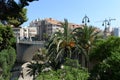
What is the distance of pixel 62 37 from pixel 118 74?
10.5 m

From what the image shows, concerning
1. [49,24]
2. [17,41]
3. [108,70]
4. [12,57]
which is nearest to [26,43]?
[17,41]

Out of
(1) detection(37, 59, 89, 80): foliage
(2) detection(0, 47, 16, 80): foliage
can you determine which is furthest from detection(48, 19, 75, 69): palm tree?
(1) detection(37, 59, 89, 80): foliage

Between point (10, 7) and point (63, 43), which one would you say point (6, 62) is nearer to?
point (63, 43)

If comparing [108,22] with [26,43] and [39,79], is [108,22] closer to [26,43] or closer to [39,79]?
→ [26,43]

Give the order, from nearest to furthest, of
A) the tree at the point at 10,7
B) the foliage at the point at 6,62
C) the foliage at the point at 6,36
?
the tree at the point at 10,7, the foliage at the point at 6,62, the foliage at the point at 6,36

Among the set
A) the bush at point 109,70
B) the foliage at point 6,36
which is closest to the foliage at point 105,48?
the bush at point 109,70

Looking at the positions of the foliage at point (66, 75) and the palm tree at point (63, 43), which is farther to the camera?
the palm tree at point (63, 43)

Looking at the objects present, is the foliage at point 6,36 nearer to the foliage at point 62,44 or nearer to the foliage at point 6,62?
the foliage at point 6,62

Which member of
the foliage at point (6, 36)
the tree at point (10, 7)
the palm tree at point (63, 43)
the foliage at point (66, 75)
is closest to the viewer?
the foliage at point (66, 75)

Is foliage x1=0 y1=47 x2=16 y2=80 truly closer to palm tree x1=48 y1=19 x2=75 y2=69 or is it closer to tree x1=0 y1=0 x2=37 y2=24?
palm tree x1=48 y1=19 x2=75 y2=69

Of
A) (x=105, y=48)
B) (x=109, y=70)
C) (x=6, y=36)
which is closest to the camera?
(x=109, y=70)

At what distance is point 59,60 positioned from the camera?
1355 inches

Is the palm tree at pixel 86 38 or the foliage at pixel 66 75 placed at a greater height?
the palm tree at pixel 86 38

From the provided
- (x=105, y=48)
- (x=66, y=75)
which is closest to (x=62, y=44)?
(x=105, y=48)
